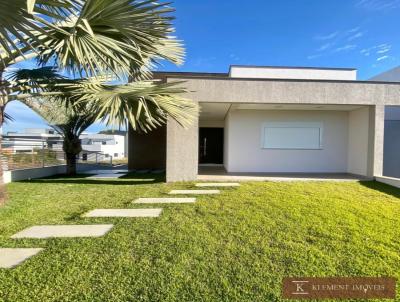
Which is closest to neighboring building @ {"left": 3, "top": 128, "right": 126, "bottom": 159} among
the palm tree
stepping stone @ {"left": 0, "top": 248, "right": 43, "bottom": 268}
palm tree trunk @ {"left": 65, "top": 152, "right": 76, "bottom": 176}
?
palm tree trunk @ {"left": 65, "top": 152, "right": 76, "bottom": 176}

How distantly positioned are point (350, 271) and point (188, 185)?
5477mm

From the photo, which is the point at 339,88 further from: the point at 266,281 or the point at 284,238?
the point at 266,281

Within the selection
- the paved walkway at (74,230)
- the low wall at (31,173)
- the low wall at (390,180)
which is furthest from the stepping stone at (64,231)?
the low wall at (390,180)

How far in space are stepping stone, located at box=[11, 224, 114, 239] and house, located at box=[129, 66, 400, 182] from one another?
381 centimetres

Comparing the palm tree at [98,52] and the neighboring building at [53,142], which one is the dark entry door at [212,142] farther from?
the palm tree at [98,52]

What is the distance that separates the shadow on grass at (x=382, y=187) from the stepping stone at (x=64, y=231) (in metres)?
7.24

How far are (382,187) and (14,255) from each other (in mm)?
9114

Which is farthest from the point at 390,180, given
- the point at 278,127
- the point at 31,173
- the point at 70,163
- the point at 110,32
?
the point at 31,173

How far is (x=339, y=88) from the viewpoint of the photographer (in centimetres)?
841

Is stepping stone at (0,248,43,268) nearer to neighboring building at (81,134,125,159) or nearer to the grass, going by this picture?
the grass

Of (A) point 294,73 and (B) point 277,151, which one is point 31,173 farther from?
(A) point 294,73

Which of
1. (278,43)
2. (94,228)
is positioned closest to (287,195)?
(94,228)

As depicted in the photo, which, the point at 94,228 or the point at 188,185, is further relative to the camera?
the point at 188,185

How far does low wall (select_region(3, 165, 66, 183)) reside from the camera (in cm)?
877
